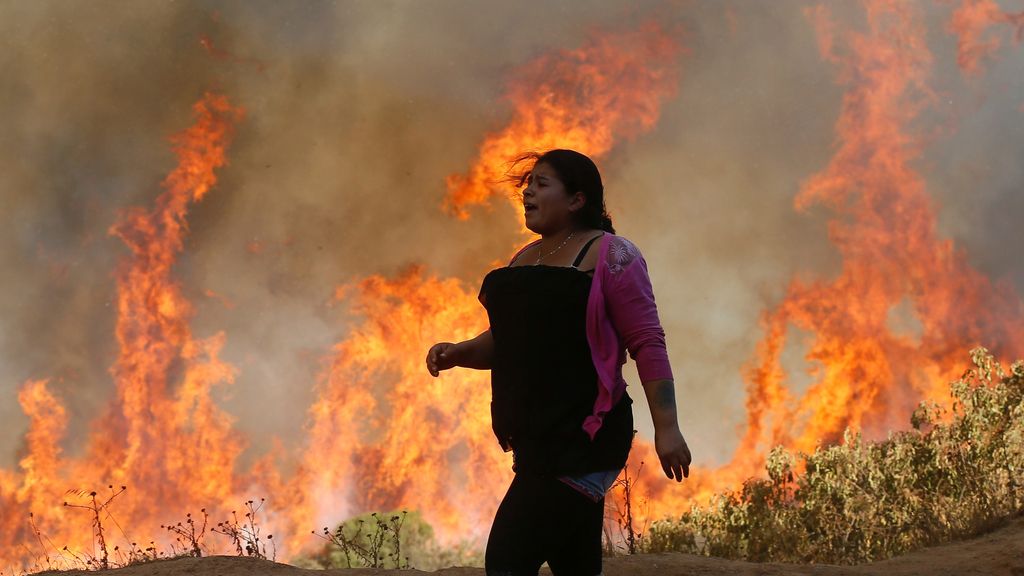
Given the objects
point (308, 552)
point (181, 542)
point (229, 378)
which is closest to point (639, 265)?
point (181, 542)

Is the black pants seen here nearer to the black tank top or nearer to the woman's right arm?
the black tank top

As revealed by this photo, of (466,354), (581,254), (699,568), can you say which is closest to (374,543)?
(699,568)

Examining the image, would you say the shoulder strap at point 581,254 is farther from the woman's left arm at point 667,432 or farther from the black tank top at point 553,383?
the woman's left arm at point 667,432

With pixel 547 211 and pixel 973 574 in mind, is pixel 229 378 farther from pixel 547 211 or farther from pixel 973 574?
pixel 547 211

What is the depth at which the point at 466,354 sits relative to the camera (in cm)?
315

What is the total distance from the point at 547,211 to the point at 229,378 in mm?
19455

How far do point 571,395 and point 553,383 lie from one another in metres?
0.07

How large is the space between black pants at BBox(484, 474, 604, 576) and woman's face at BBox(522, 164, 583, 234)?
0.77m

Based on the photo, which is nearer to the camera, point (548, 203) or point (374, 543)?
point (548, 203)

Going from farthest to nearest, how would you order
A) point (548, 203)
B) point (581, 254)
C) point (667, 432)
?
point (548, 203) < point (581, 254) < point (667, 432)

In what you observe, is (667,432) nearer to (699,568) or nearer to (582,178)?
(582,178)

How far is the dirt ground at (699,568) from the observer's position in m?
6.12

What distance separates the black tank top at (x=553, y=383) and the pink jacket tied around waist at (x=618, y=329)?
34mm

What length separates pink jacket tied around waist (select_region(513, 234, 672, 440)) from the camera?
8.90 ft
